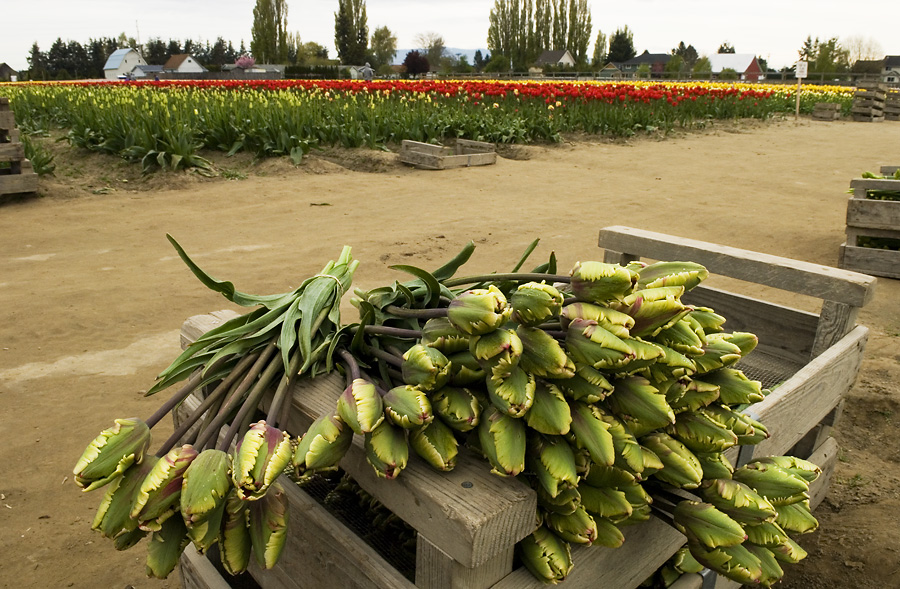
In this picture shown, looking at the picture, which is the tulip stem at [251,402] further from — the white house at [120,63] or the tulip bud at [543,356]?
the white house at [120,63]

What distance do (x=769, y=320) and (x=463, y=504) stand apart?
190 cm

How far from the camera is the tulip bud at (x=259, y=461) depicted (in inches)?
38.2

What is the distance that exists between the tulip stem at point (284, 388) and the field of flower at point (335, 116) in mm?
8633

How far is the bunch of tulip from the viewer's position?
1017 mm

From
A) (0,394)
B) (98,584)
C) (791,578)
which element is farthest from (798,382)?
(0,394)

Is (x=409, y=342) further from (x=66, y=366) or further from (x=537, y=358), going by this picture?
(x=66, y=366)

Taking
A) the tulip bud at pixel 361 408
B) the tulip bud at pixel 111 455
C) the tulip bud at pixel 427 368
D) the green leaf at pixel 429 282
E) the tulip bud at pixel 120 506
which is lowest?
the tulip bud at pixel 120 506

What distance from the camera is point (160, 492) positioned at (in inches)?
39.7

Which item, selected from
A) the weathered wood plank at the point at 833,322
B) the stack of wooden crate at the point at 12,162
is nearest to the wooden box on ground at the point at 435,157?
the stack of wooden crate at the point at 12,162

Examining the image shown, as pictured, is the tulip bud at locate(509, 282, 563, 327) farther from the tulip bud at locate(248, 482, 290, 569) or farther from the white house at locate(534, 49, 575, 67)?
the white house at locate(534, 49, 575, 67)

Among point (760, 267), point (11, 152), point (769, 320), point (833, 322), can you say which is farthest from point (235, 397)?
point (11, 152)

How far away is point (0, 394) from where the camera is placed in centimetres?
330

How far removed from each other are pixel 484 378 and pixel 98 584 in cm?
168

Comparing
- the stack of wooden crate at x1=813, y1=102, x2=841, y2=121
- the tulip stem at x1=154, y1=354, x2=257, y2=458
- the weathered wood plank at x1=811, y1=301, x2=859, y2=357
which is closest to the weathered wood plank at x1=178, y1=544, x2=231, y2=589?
the tulip stem at x1=154, y1=354, x2=257, y2=458
